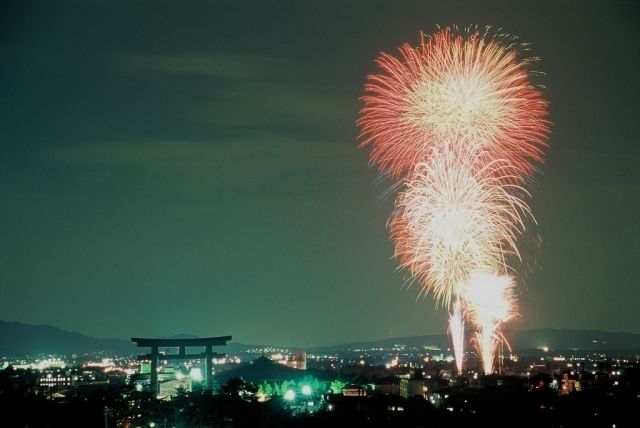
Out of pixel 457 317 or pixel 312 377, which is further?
pixel 312 377

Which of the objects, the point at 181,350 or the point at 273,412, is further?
the point at 181,350

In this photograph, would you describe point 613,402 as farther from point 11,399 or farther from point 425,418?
point 11,399

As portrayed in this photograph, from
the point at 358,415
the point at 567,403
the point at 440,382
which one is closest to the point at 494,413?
the point at 567,403

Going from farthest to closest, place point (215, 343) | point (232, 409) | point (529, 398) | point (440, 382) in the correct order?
point (440, 382) → point (215, 343) → point (529, 398) → point (232, 409)

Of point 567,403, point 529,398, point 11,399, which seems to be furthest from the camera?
point 529,398

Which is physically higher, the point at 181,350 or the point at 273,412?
the point at 181,350

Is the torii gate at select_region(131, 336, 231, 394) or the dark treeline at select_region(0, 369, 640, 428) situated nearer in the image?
the dark treeline at select_region(0, 369, 640, 428)

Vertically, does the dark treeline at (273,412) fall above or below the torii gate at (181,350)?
below

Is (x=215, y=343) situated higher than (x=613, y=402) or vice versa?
(x=215, y=343)

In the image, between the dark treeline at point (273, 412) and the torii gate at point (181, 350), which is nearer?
the dark treeline at point (273, 412)

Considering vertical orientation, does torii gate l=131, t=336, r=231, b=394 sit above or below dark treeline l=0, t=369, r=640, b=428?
above
